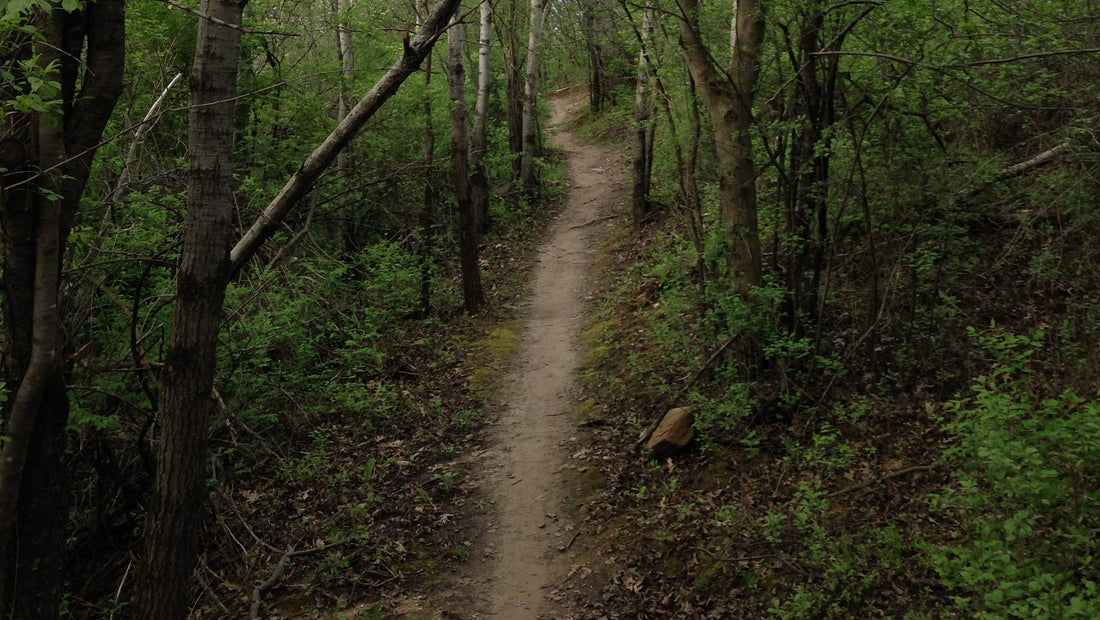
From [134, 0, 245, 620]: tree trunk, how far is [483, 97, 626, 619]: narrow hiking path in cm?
296

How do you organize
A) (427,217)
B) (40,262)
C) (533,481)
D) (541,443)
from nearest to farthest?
1. (40,262)
2. (533,481)
3. (541,443)
4. (427,217)

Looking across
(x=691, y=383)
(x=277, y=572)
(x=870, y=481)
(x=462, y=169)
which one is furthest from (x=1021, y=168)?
(x=277, y=572)

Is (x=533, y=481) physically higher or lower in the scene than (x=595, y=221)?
lower

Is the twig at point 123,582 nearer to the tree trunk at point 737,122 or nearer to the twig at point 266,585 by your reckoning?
the twig at point 266,585

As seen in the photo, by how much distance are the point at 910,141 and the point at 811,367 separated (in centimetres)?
251

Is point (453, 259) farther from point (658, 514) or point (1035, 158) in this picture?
point (1035, 158)

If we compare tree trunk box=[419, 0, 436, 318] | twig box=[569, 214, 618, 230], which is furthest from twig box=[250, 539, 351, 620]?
twig box=[569, 214, 618, 230]

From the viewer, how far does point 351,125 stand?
12.6 feet

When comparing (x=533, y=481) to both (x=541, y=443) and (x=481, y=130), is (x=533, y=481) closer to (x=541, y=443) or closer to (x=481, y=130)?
(x=541, y=443)

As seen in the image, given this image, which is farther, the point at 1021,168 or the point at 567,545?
the point at 1021,168

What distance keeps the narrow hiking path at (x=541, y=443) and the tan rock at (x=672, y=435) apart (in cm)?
113

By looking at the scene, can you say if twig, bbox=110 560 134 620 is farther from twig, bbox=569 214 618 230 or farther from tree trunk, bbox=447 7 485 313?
twig, bbox=569 214 618 230

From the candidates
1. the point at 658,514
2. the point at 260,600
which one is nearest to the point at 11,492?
the point at 260,600

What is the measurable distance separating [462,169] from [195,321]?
8791mm
